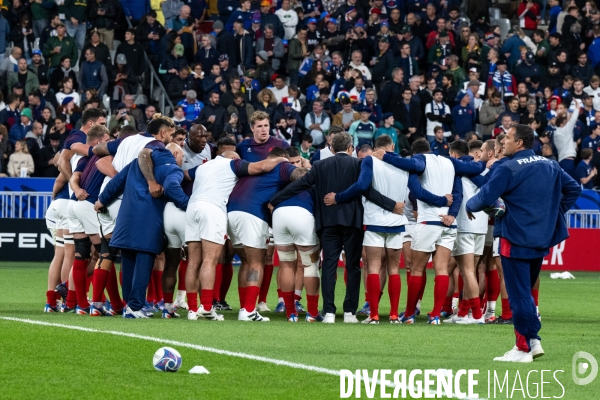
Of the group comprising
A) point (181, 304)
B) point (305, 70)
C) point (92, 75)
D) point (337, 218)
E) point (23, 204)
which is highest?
point (305, 70)

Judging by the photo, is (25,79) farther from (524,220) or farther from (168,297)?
(524,220)

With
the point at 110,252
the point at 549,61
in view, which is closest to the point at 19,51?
the point at 549,61

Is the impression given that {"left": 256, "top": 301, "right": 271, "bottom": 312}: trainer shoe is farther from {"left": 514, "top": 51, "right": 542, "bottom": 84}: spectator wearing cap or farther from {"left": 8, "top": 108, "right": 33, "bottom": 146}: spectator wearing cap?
{"left": 514, "top": 51, "right": 542, "bottom": 84}: spectator wearing cap

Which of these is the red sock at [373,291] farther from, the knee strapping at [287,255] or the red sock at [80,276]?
the red sock at [80,276]

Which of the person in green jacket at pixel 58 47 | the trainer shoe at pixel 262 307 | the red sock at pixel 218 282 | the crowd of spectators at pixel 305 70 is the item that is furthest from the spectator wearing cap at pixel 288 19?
the red sock at pixel 218 282

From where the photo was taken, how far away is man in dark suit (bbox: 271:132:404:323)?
1312cm

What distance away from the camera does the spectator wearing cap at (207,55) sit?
27.9 m

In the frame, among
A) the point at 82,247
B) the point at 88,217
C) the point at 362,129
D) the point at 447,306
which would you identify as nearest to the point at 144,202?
the point at 88,217

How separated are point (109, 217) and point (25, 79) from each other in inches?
554

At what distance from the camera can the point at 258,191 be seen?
13.3 metres

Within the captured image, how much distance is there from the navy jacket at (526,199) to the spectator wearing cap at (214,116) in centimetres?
1573

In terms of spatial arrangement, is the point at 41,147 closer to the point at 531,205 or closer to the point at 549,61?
the point at 549,61

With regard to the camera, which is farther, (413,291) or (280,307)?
(280,307)

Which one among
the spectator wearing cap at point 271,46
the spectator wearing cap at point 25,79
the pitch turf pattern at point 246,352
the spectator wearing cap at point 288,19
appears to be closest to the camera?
the pitch turf pattern at point 246,352
